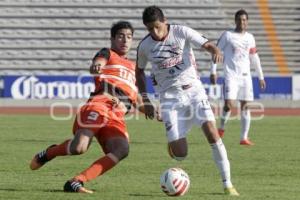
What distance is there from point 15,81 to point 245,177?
70.5 ft

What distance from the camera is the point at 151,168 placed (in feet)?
40.6

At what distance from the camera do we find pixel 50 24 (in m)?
36.2

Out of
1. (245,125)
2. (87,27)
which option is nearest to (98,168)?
(245,125)

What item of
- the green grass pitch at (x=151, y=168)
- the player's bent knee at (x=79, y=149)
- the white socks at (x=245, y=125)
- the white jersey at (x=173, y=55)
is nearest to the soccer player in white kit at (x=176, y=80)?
the white jersey at (x=173, y=55)

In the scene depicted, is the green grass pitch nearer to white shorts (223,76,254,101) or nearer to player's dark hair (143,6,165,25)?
white shorts (223,76,254,101)

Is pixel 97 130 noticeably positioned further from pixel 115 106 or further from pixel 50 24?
pixel 50 24

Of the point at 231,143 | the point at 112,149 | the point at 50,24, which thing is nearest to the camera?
the point at 112,149

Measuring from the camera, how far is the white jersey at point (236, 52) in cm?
1725

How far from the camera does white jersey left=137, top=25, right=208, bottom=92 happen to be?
9.69 metres

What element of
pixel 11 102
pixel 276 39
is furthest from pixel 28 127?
pixel 276 39

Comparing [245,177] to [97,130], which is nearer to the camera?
[97,130]

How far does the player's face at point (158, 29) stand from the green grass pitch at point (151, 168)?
177 centimetres

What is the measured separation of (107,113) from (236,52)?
793 cm

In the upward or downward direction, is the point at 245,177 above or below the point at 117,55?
below
